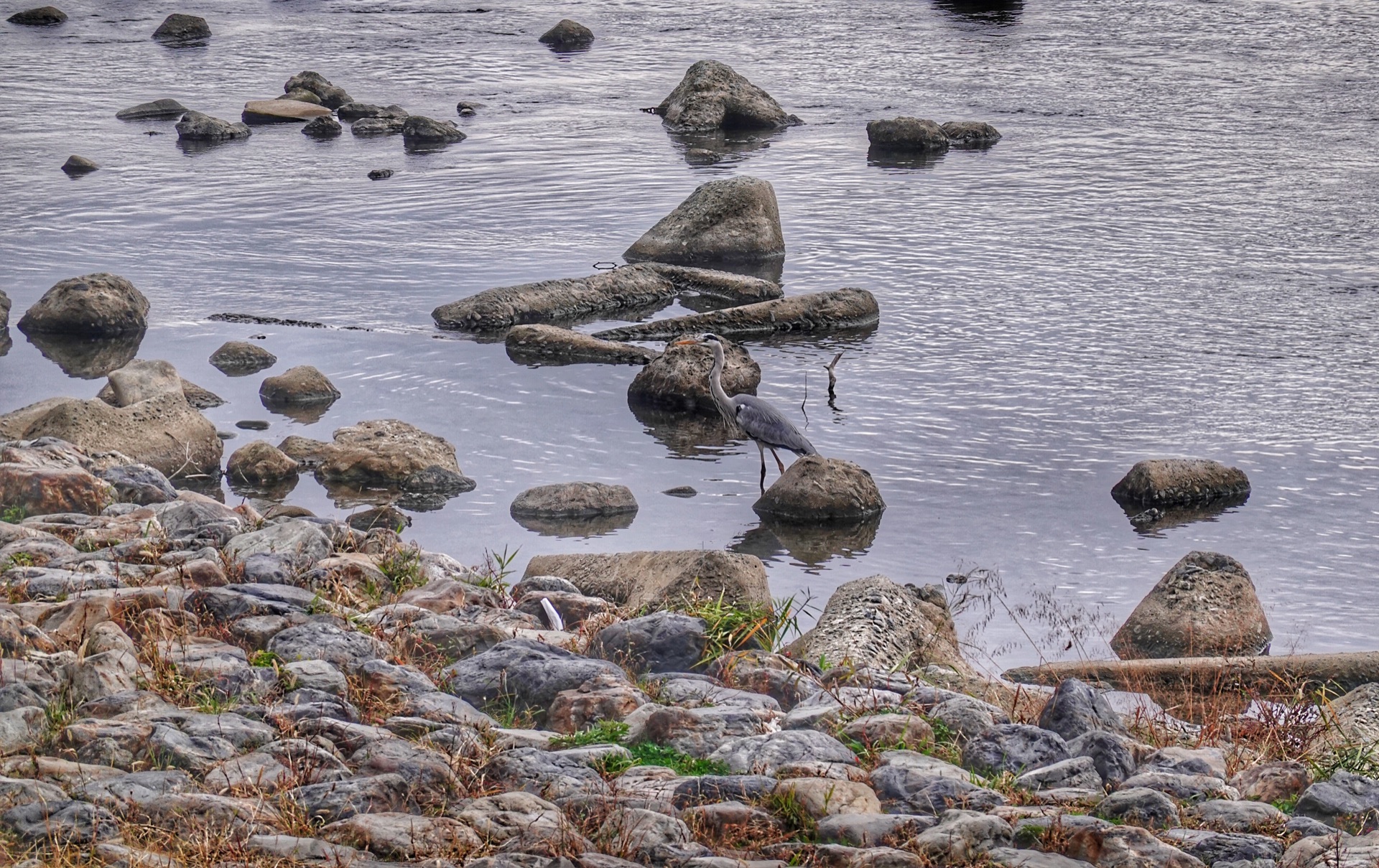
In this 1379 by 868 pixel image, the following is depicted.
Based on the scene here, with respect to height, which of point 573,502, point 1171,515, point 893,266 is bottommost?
point 893,266

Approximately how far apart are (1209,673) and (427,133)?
23649mm

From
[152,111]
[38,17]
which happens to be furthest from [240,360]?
[38,17]

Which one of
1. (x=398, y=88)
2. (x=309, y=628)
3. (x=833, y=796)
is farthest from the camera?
(x=398, y=88)

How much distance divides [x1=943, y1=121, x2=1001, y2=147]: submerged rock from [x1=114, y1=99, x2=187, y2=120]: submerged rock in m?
16.6

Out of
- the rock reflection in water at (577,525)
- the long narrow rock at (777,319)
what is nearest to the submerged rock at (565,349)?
the long narrow rock at (777,319)

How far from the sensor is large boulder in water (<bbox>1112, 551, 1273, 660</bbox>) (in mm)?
10367

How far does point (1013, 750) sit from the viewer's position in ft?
22.4

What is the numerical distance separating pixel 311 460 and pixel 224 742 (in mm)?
7795

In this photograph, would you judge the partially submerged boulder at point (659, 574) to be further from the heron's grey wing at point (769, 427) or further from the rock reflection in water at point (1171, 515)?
the rock reflection in water at point (1171, 515)

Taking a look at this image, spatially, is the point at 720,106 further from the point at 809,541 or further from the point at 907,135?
the point at 809,541

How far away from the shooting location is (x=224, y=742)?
241 inches

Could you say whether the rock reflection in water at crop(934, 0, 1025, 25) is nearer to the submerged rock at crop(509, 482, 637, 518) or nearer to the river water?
the river water

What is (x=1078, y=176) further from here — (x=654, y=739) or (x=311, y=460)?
(x=654, y=739)

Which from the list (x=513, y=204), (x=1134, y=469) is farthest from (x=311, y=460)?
(x=513, y=204)
